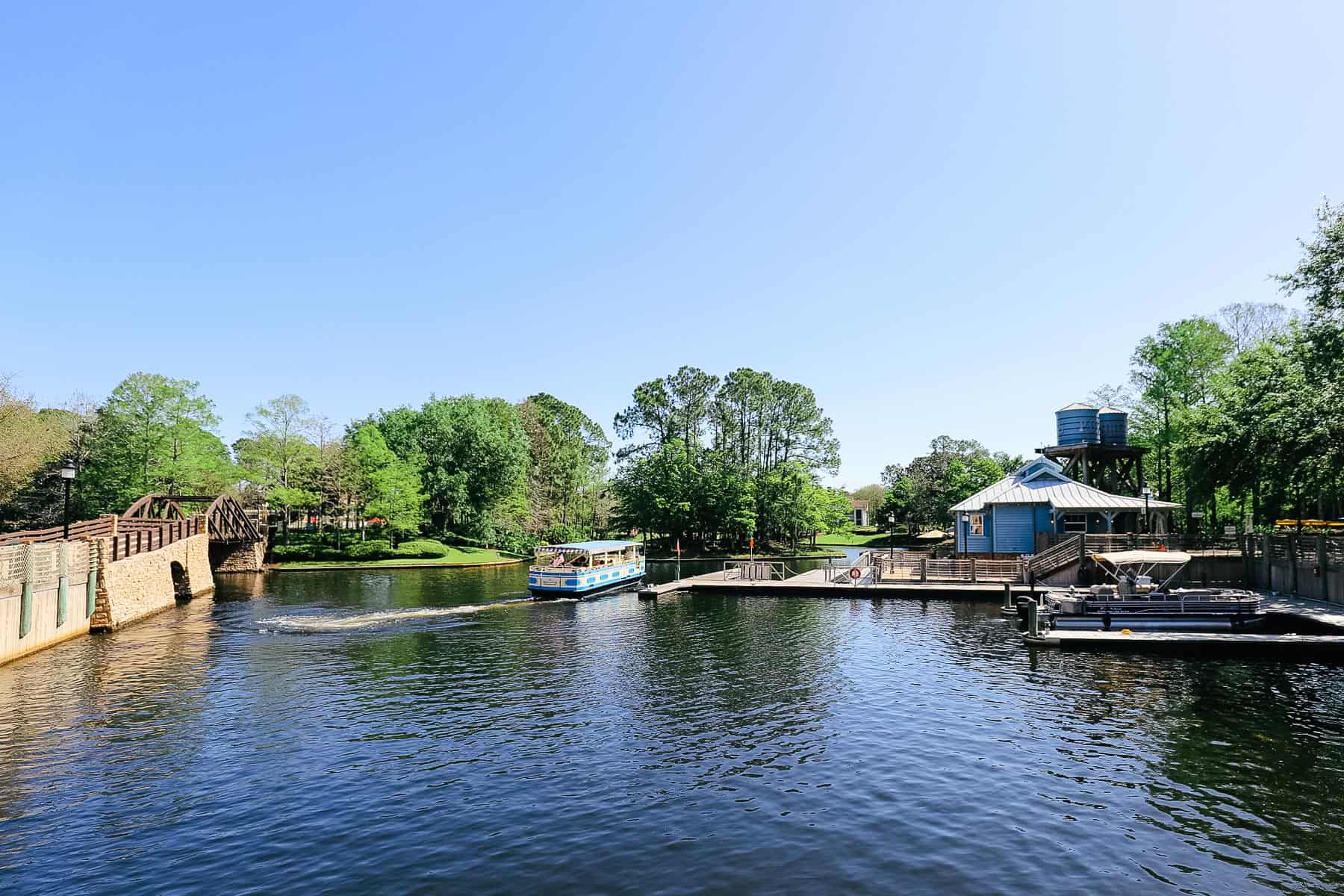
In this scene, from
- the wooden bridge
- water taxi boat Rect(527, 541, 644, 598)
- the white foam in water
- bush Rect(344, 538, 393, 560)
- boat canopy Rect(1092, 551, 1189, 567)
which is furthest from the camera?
bush Rect(344, 538, 393, 560)

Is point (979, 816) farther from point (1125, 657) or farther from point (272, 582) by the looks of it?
point (272, 582)

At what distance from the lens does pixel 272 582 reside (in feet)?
203

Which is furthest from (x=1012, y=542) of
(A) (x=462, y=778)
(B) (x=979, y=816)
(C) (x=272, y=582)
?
(C) (x=272, y=582)

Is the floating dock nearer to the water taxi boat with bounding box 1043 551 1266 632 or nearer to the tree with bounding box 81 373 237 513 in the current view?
the water taxi boat with bounding box 1043 551 1266 632

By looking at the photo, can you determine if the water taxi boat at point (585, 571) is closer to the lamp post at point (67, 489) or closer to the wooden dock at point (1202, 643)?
the lamp post at point (67, 489)

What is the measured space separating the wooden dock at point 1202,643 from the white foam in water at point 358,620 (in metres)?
30.7

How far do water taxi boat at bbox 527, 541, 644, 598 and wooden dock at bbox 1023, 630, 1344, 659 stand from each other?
28.2 metres

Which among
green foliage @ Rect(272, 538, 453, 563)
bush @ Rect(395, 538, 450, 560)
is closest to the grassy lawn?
green foliage @ Rect(272, 538, 453, 563)

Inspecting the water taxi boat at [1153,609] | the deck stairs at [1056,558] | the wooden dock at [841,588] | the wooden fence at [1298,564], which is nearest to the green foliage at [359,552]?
the wooden dock at [841,588]

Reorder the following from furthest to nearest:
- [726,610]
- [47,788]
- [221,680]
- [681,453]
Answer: [681,453] → [726,610] → [221,680] → [47,788]

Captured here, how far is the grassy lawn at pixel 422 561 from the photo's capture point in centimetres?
7525

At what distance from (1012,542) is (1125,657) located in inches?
1001

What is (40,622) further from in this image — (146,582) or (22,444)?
(22,444)

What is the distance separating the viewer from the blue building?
2049 inches
